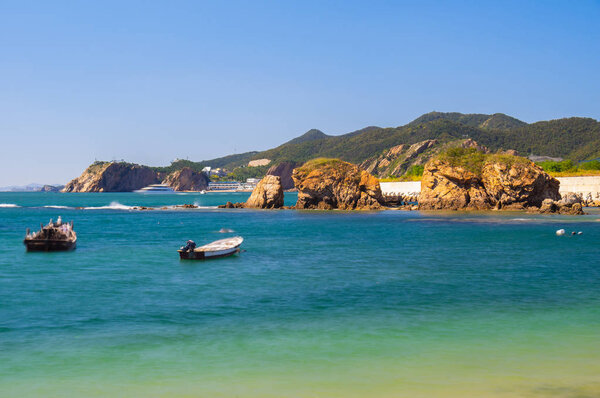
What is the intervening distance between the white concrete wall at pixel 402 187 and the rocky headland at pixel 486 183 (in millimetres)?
53628

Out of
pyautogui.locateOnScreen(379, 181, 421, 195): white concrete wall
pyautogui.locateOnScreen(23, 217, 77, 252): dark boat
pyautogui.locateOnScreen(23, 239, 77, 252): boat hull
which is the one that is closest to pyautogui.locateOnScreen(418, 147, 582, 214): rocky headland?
pyautogui.locateOnScreen(379, 181, 421, 195): white concrete wall

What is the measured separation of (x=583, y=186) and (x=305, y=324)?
346 ft

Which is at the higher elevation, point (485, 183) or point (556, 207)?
point (485, 183)

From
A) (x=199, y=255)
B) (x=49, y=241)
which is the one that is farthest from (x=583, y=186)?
(x=49, y=241)

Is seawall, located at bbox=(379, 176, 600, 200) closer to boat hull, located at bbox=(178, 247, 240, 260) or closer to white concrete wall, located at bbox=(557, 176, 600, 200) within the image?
white concrete wall, located at bbox=(557, 176, 600, 200)

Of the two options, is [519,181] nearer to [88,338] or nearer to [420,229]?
[420,229]

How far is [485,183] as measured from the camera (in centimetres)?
9194

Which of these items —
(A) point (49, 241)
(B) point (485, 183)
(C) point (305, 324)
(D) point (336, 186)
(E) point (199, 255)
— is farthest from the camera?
(D) point (336, 186)

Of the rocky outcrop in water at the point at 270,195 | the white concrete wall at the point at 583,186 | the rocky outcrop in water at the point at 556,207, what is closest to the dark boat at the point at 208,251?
the rocky outcrop in water at the point at 556,207

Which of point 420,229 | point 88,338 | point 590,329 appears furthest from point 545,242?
point 88,338

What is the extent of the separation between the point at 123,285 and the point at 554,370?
70.6 ft

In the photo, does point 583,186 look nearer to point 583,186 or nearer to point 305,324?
point 583,186

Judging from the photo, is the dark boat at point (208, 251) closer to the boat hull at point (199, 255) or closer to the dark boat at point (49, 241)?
the boat hull at point (199, 255)

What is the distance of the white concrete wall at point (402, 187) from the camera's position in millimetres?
151413
